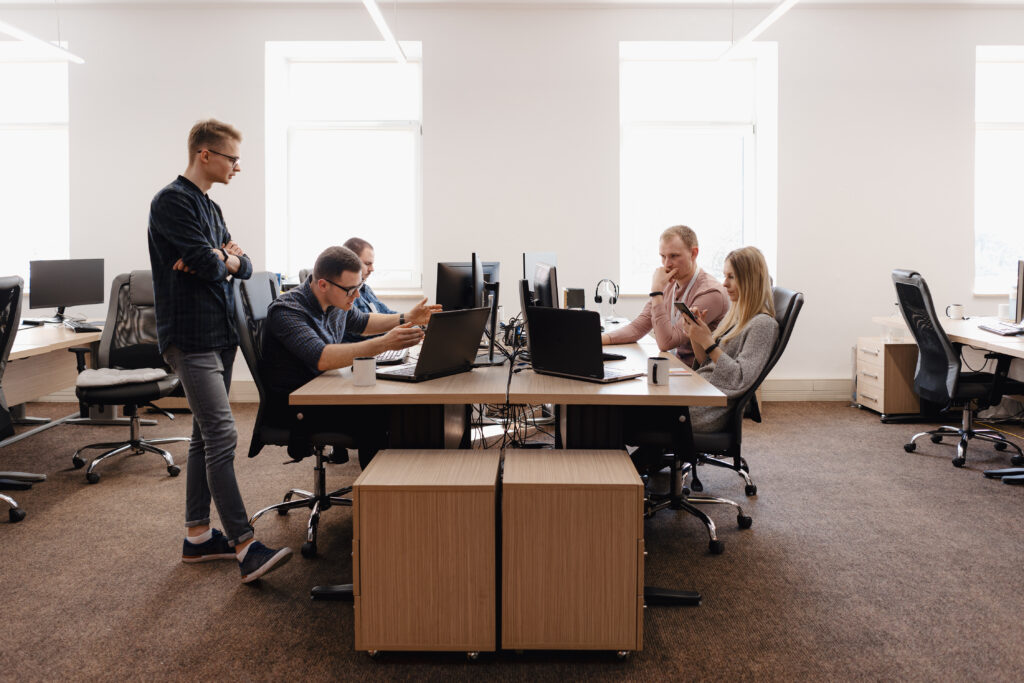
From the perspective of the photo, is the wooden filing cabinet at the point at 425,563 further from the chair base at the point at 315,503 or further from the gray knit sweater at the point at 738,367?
the gray knit sweater at the point at 738,367

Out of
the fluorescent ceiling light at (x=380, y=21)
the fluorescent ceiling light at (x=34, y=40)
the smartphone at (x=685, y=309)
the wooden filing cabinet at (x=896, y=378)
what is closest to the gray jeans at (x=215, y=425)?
the smartphone at (x=685, y=309)

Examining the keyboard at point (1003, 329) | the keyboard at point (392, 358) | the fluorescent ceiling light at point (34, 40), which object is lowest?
the keyboard at point (392, 358)

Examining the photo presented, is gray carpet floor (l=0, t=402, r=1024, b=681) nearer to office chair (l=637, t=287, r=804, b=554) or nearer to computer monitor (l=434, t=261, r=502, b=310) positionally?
office chair (l=637, t=287, r=804, b=554)

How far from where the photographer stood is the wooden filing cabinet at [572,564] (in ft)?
6.56

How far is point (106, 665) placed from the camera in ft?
6.78

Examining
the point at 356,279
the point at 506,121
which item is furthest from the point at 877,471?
the point at 506,121

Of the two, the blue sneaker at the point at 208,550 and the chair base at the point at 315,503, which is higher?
the chair base at the point at 315,503

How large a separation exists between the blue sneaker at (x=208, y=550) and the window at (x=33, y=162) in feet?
14.5

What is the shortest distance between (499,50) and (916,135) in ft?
10.6

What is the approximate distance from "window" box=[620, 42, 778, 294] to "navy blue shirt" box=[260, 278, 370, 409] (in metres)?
3.75

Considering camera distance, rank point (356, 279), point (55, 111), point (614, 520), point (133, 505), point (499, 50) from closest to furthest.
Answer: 1. point (614, 520)
2. point (356, 279)
3. point (133, 505)
4. point (499, 50)
5. point (55, 111)

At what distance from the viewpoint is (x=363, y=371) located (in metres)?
2.42

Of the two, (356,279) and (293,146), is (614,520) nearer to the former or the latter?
(356,279)

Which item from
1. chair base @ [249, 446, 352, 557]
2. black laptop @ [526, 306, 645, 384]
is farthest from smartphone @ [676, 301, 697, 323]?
chair base @ [249, 446, 352, 557]
